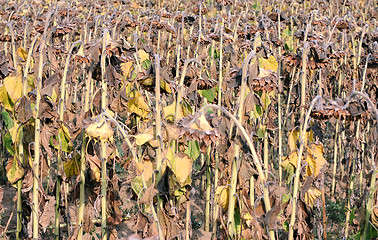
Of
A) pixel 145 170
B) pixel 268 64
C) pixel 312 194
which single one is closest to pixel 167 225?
pixel 145 170

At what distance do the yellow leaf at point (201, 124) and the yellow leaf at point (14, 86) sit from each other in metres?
1.15

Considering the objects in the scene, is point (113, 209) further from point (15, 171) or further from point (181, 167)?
point (181, 167)

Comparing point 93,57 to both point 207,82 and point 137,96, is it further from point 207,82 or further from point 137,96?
point 207,82

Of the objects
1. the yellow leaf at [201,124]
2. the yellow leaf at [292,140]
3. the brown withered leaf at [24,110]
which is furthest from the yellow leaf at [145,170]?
the yellow leaf at [292,140]

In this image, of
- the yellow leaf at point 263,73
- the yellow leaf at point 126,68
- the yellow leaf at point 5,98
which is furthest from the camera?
the yellow leaf at point 126,68

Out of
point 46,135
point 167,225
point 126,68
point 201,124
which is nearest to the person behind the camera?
point 201,124

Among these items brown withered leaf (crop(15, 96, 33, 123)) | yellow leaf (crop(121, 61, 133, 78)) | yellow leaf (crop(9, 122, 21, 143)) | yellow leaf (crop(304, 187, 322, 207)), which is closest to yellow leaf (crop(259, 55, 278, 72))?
yellow leaf (crop(304, 187, 322, 207))

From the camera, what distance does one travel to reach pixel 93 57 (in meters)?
2.37

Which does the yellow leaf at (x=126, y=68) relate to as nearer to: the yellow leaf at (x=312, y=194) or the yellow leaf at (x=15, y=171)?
the yellow leaf at (x=15, y=171)

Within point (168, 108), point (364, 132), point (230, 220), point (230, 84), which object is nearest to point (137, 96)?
point (168, 108)

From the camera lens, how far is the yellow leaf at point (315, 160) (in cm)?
256

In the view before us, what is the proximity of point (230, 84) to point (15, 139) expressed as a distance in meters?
1.18

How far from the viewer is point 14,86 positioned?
251cm

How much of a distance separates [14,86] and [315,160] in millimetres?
1683
